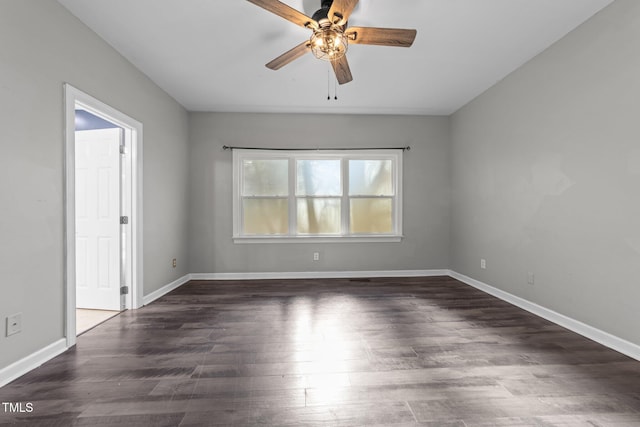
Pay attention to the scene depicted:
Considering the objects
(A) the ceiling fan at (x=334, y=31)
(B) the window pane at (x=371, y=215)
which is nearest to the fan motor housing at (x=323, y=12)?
(A) the ceiling fan at (x=334, y=31)

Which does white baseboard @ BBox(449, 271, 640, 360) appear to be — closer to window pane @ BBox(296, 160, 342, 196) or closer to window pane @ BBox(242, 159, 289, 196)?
window pane @ BBox(296, 160, 342, 196)

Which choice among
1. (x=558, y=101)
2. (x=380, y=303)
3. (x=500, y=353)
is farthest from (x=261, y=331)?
(x=558, y=101)

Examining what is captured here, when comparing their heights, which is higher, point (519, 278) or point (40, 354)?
point (519, 278)

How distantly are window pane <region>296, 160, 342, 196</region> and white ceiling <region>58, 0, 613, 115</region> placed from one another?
960 millimetres

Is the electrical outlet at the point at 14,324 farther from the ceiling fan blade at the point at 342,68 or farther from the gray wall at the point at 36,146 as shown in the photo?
the ceiling fan blade at the point at 342,68

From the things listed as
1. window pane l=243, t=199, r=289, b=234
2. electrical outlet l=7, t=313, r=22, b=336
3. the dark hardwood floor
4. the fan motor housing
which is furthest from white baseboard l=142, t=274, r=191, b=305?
the fan motor housing

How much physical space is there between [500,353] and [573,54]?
2626 mm

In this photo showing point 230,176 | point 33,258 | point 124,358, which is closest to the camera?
point 33,258

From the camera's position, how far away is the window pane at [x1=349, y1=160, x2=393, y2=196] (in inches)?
184

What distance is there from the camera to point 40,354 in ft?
6.48

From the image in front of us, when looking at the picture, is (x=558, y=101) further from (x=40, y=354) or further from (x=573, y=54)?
(x=40, y=354)

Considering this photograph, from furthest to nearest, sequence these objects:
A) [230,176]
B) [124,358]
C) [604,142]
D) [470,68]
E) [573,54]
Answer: [230,176]
[470,68]
[573,54]
[604,142]
[124,358]

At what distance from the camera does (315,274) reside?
455cm

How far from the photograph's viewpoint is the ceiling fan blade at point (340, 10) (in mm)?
1796
